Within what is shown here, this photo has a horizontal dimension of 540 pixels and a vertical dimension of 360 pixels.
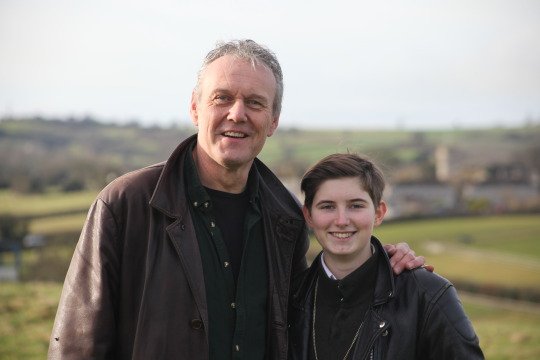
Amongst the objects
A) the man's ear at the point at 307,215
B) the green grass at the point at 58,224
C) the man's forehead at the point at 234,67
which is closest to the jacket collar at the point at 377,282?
the man's ear at the point at 307,215

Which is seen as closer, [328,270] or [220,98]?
[220,98]

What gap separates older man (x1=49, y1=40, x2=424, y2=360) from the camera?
3475 mm

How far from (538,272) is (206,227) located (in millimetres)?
33187

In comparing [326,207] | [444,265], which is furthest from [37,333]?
[444,265]

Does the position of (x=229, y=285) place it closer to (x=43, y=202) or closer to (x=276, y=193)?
(x=276, y=193)

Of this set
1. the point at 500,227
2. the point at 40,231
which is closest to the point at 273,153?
the point at 500,227

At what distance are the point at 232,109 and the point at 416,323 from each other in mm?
1621

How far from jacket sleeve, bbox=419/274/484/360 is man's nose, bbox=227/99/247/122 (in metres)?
1.50

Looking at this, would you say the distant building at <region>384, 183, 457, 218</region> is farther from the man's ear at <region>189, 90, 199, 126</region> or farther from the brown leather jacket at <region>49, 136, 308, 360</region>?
the brown leather jacket at <region>49, 136, 308, 360</region>

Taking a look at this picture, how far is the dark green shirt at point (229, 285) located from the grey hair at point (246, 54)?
0.62m

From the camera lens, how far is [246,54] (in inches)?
150

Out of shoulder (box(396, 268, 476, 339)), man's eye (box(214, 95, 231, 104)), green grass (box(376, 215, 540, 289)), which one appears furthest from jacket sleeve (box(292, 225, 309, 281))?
green grass (box(376, 215, 540, 289))

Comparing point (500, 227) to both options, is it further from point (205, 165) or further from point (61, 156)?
point (205, 165)

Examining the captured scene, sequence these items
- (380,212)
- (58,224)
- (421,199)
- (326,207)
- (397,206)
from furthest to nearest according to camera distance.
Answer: (421,199)
(397,206)
(58,224)
(380,212)
(326,207)
